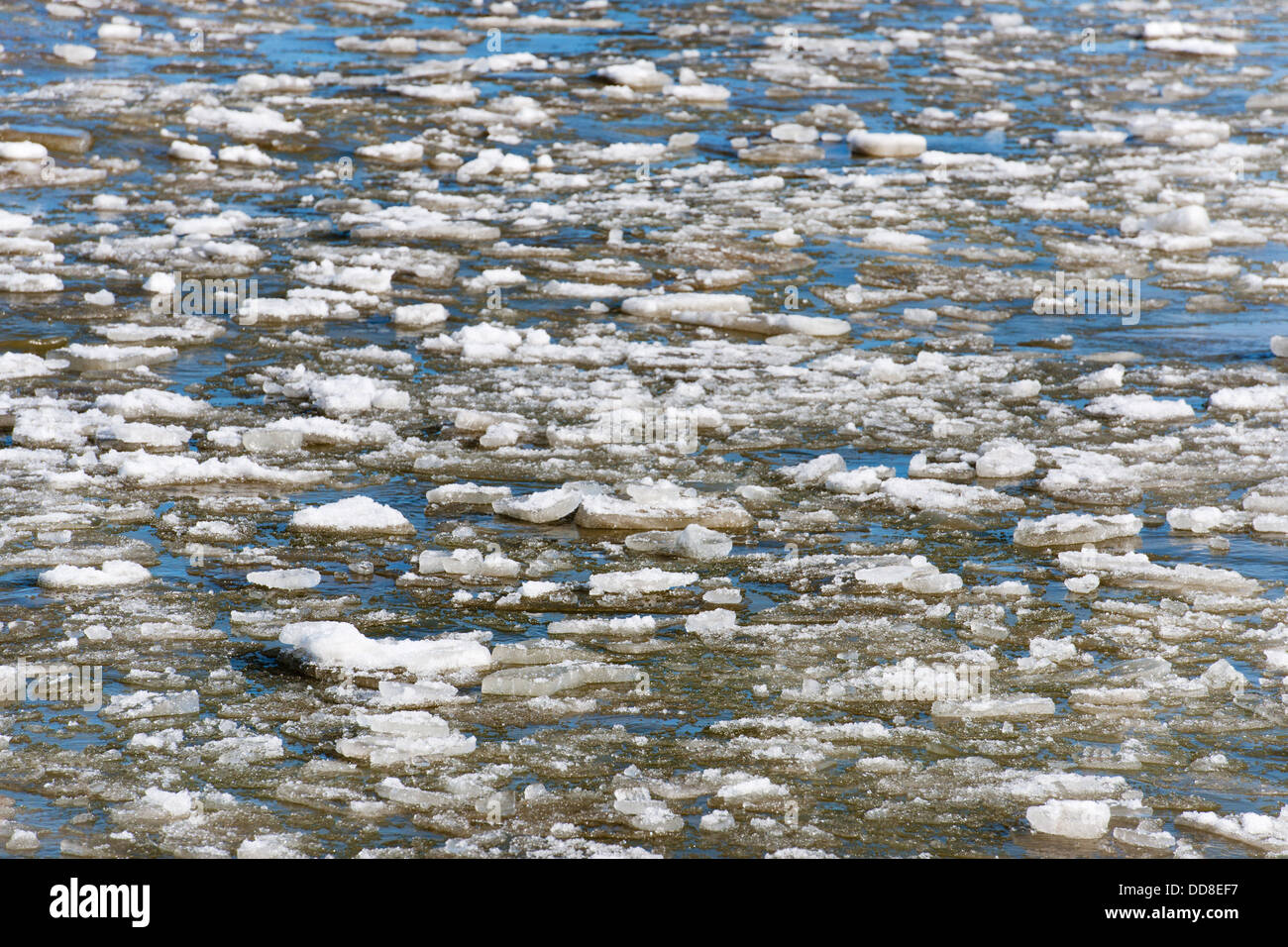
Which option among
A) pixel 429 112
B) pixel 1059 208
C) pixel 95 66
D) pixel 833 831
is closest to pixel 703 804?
pixel 833 831

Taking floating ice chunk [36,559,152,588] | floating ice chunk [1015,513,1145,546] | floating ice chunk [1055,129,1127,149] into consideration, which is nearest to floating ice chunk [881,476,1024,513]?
floating ice chunk [1015,513,1145,546]

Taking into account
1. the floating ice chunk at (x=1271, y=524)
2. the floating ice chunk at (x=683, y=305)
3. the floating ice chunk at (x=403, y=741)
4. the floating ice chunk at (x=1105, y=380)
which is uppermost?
the floating ice chunk at (x=683, y=305)

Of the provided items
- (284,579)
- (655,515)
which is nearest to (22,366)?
(284,579)

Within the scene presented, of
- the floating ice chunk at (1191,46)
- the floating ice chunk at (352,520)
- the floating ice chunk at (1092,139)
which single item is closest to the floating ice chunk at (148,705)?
the floating ice chunk at (352,520)

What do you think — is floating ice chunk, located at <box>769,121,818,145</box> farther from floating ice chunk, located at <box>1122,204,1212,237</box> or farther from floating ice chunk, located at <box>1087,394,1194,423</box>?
floating ice chunk, located at <box>1087,394,1194,423</box>

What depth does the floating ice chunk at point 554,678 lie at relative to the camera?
14.9 feet

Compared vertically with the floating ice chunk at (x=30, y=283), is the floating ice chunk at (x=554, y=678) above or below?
below

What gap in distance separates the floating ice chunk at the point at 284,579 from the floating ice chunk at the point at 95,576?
362mm

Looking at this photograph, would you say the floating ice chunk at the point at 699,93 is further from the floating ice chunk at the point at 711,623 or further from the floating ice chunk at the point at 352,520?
the floating ice chunk at the point at 711,623

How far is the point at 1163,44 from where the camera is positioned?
17.3 meters

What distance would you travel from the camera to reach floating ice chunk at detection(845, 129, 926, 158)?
12.2 m
